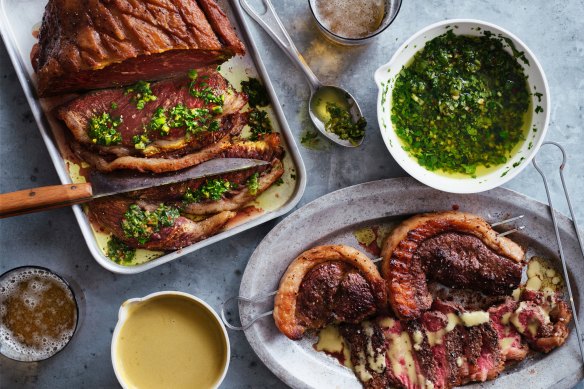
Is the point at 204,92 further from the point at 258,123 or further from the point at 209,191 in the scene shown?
the point at 209,191

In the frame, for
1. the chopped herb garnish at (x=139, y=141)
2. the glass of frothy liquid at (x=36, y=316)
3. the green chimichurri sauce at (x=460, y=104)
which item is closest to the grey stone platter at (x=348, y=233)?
the green chimichurri sauce at (x=460, y=104)

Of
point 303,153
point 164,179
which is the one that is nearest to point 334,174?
point 303,153

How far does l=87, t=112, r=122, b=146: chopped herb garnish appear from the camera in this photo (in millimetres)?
3775

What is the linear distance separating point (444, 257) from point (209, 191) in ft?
5.46

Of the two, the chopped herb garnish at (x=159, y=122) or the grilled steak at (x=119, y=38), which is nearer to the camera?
the grilled steak at (x=119, y=38)

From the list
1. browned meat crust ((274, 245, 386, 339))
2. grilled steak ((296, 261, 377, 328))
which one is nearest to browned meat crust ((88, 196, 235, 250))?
browned meat crust ((274, 245, 386, 339))

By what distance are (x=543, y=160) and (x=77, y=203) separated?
3.30 meters

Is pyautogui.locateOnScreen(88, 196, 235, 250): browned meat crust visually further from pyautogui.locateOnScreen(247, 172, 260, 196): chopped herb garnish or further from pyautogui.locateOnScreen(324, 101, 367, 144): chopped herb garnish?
pyautogui.locateOnScreen(324, 101, 367, 144): chopped herb garnish

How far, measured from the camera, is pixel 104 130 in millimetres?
3789

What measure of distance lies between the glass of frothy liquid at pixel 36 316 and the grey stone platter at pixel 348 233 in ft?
3.92

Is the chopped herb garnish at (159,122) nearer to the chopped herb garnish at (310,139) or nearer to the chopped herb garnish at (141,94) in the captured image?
the chopped herb garnish at (141,94)

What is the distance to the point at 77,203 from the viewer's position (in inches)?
150

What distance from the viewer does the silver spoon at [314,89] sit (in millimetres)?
4164

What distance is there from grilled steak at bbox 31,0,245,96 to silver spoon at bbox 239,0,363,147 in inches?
17.5
